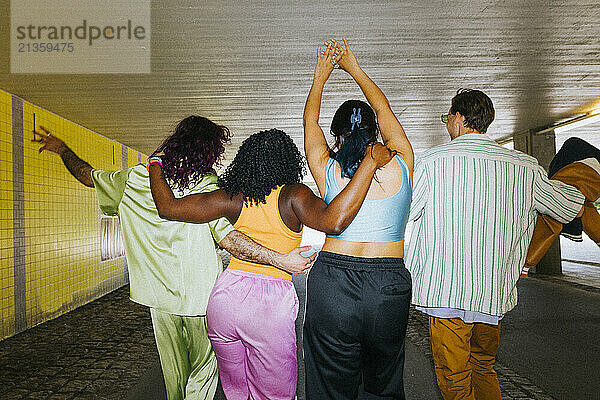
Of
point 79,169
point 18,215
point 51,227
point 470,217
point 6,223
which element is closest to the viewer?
point 470,217

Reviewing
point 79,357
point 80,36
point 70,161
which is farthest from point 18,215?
point 70,161

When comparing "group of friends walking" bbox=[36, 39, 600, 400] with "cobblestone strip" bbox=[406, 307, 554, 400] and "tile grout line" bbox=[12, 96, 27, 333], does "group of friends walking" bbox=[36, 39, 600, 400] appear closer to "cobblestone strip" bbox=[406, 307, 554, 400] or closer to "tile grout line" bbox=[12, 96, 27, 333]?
"cobblestone strip" bbox=[406, 307, 554, 400]

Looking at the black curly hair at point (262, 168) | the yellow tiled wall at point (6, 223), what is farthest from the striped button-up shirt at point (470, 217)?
the yellow tiled wall at point (6, 223)

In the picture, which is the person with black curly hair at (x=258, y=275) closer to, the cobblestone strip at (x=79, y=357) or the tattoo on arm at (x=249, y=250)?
the tattoo on arm at (x=249, y=250)

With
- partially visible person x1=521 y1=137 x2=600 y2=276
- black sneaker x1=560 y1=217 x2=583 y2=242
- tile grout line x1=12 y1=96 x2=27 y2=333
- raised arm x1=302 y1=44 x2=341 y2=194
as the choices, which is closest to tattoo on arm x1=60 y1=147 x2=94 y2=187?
raised arm x1=302 y1=44 x2=341 y2=194

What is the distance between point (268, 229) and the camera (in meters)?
2.26

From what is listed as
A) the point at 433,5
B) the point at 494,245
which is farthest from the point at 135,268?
the point at 433,5

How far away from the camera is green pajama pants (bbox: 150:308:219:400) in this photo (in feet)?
9.01

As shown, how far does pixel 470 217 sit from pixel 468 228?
53 mm

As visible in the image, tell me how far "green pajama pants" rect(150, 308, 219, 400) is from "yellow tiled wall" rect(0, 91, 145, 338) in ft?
15.0

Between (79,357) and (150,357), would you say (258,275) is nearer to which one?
(150,357)

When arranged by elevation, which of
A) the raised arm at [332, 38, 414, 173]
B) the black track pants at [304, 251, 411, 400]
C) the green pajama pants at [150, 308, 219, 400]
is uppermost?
the raised arm at [332, 38, 414, 173]

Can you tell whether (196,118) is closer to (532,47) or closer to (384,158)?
(384,158)

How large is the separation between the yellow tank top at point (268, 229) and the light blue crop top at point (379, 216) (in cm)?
24
